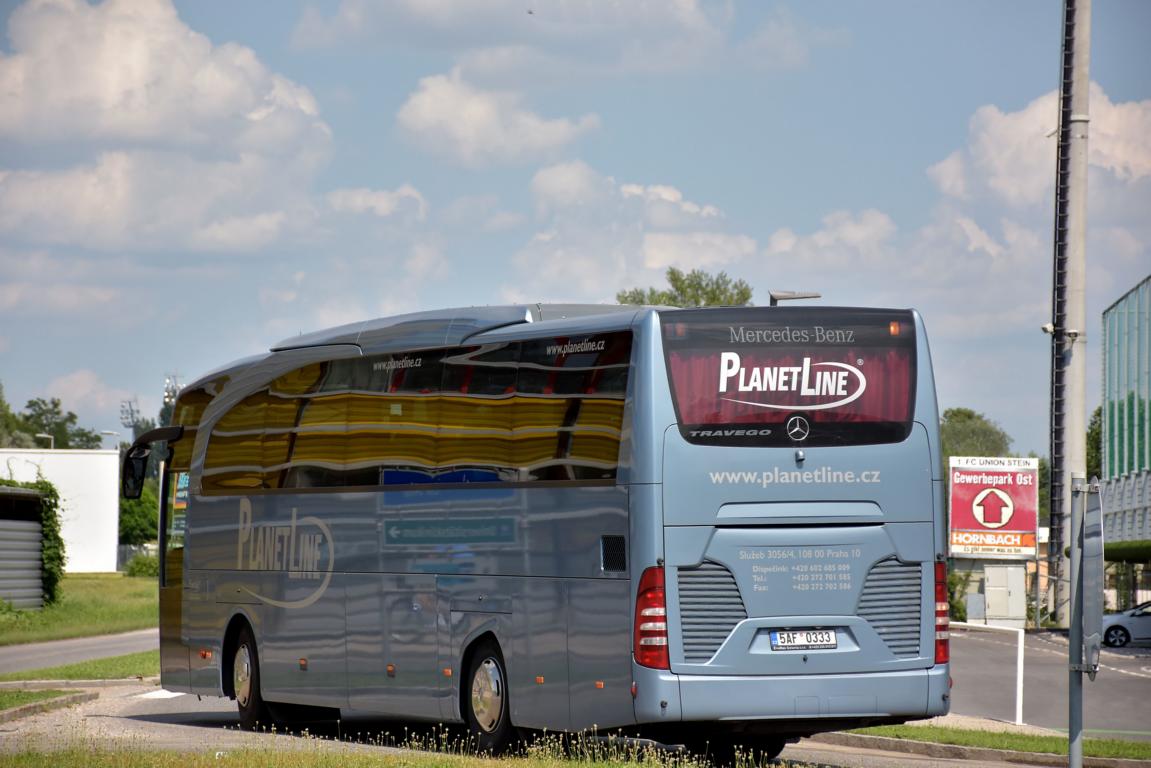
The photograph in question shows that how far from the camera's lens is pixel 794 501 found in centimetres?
1320

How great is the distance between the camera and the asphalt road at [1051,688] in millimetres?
25188

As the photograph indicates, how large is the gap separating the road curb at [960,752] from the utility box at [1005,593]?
3336 cm

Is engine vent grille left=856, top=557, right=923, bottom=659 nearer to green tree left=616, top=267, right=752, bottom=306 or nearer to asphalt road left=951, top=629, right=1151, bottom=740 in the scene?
asphalt road left=951, top=629, right=1151, bottom=740

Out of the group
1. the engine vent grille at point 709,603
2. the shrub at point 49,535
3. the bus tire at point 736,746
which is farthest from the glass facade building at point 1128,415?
the engine vent grille at point 709,603

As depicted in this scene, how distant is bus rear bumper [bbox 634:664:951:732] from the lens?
12938 mm

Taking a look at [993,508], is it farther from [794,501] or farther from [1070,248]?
[794,501]

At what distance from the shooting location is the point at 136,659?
32.9 m

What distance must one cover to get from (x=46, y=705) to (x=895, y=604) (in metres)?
12.3

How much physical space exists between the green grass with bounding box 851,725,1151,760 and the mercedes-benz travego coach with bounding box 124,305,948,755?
11.1 feet

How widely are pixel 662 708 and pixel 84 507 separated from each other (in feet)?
255

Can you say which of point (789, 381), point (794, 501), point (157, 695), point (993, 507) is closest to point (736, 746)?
point (794, 501)

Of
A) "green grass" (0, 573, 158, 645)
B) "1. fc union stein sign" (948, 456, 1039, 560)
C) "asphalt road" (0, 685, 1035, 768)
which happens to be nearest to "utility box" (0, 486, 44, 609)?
"green grass" (0, 573, 158, 645)

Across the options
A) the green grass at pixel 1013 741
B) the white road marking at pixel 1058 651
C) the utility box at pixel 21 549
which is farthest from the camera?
the utility box at pixel 21 549

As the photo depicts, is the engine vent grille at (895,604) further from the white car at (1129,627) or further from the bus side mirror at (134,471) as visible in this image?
the white car at (1129,627)
